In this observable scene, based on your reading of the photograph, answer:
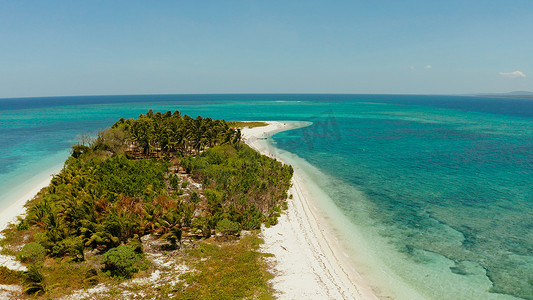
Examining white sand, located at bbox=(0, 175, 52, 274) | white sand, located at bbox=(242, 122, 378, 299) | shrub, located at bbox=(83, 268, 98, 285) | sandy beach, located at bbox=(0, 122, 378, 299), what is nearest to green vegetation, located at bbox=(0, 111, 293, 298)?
shrub, located at bbox=(83, 268, 98, 285)

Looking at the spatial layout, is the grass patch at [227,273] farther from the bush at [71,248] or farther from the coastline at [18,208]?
the coastline at [18,208]

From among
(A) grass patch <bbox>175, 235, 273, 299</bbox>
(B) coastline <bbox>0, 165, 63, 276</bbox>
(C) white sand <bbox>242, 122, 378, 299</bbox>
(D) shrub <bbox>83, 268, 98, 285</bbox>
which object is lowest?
(C) white sand <bbox>242, 122, 378, 299</bbox>

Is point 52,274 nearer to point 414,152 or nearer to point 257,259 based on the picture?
point 257,259

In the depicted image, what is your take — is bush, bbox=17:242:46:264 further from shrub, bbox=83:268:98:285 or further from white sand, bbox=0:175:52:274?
shrub, bbox=83:268:98:285

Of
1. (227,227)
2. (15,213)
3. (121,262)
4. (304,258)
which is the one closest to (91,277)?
(121,262)

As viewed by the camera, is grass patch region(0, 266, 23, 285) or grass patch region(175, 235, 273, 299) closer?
grass patch region(0, 266, 23, 285)

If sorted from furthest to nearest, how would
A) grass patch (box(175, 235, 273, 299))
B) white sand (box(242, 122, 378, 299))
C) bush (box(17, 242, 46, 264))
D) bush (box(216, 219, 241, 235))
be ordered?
bush (box(216, 219, 241, 235))
bush (box(17, 242, 46, 264))
white sand (box(242, 122, 378, 299))
grass patch (box(175, 235, 273, 299))

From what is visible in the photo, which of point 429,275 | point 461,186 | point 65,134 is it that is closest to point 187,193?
point 429,275
